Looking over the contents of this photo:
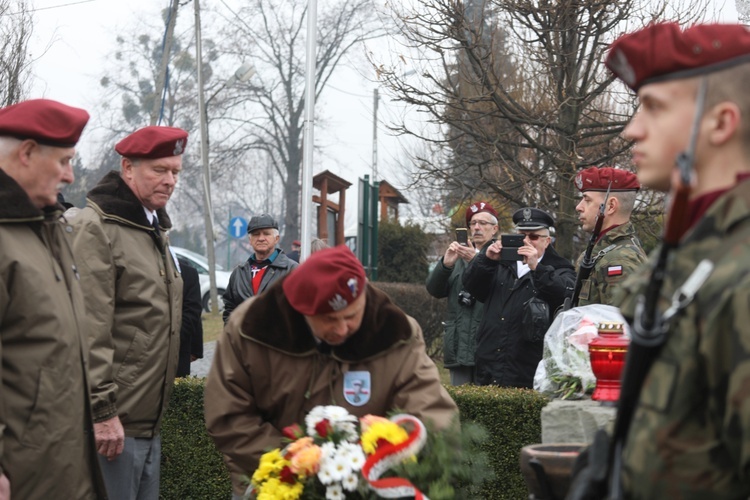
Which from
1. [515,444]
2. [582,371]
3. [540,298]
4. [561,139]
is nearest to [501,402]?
[515,444]

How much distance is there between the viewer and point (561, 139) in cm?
1058

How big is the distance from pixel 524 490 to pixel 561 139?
5.49 m

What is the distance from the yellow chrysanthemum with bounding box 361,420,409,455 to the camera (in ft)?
10.4

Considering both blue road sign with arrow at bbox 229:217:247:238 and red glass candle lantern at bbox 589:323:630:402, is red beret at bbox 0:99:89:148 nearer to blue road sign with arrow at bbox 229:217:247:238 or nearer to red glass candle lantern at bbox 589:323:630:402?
red glass candle lantern at bbox 589:323:630:402

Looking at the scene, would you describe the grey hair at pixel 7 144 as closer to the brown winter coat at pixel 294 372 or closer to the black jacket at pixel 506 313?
the brown winter coat at pixel 294 372

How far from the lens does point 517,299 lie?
23.2ft

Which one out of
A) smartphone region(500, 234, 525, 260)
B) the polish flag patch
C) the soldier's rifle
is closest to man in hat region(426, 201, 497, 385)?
smartphone region(500, 234, 525, 260)

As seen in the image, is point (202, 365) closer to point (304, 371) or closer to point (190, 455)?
point (190, 455)

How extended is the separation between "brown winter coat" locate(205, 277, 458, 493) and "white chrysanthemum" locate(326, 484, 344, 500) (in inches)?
15.7

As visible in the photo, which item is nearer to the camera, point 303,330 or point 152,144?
point 303,330

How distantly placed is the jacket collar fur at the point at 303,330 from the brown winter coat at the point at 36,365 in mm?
671

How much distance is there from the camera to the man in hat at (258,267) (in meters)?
7.62

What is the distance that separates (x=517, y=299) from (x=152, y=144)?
338 centimetres

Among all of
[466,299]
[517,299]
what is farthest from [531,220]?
[466,299]
